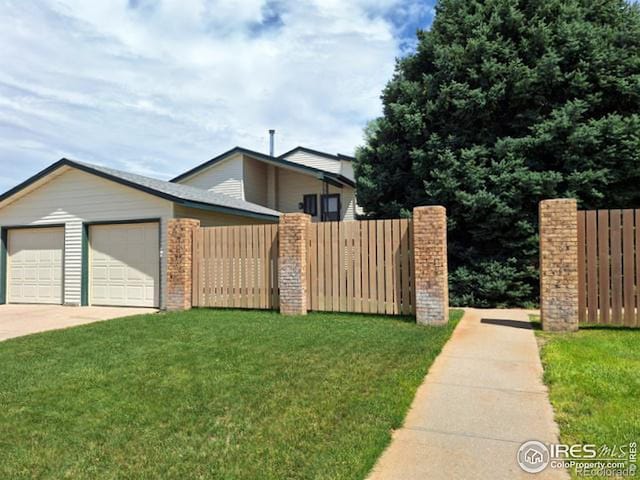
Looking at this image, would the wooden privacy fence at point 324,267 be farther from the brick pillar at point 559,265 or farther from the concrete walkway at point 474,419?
the concrete walkway at point 474,419

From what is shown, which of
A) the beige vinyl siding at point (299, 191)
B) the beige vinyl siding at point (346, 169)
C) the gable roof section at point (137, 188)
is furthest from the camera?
the beige vinyl siding at point (346, 169)

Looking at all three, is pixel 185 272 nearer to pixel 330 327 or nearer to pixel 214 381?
pixel 330 327

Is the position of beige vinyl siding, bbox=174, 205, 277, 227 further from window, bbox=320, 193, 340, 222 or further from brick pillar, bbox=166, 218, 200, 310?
window, bbox=320, 193, 340, 222

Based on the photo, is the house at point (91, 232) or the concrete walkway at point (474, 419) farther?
the house at point (91, 232)

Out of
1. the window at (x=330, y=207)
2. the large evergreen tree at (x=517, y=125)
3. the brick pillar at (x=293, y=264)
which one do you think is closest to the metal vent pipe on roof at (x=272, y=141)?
the window at (x=330, y=207)

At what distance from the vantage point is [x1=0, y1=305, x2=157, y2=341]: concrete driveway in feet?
28.9

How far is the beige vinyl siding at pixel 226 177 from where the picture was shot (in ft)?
61.1

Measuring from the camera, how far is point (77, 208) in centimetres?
1278

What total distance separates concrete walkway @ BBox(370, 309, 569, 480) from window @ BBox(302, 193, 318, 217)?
13.2 meters

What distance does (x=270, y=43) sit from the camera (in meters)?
13.0

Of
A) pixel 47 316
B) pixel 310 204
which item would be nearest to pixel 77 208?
pixel 47 316

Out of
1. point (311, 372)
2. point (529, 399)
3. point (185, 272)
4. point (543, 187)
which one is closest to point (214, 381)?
point (311, 372)

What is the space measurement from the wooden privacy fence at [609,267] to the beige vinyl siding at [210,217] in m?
9.29

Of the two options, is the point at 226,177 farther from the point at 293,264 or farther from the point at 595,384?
the point at 595,384
